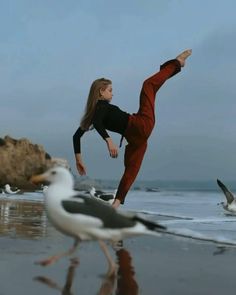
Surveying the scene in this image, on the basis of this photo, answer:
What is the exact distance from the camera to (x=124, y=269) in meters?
5.96

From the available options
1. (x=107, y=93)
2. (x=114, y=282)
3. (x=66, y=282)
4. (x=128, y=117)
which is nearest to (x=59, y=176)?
(x=66, y=282)

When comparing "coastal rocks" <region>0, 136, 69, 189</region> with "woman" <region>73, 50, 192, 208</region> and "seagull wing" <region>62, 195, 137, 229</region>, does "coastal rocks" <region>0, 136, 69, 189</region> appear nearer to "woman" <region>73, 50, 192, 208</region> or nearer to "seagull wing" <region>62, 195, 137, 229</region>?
"woman" <region>73, 50, 192, 208</region>

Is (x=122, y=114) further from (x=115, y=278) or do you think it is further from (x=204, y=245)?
(x=204, y=245)

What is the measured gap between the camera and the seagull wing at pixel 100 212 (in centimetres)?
459

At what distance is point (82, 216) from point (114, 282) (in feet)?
2.97

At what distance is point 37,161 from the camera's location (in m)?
65.9

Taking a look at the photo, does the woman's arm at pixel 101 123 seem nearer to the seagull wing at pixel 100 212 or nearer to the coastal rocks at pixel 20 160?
the seagull wing at pixel 100 212

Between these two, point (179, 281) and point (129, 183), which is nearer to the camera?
point (179, 281)

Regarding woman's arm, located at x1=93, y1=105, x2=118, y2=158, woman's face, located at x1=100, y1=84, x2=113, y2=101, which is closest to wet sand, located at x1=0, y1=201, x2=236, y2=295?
woman's arm, located at x1=93, y1=105, x2=118, y2=158

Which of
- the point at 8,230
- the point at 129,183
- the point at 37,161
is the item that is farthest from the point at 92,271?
the point at 37,161

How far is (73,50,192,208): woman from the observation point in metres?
A: 6.76

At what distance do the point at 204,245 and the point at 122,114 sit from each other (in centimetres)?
293

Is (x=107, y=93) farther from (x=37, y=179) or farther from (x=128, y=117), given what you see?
(x=37, y=179)

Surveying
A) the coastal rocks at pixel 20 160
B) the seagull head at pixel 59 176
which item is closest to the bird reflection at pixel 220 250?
the seagull head at pixel 59 176
